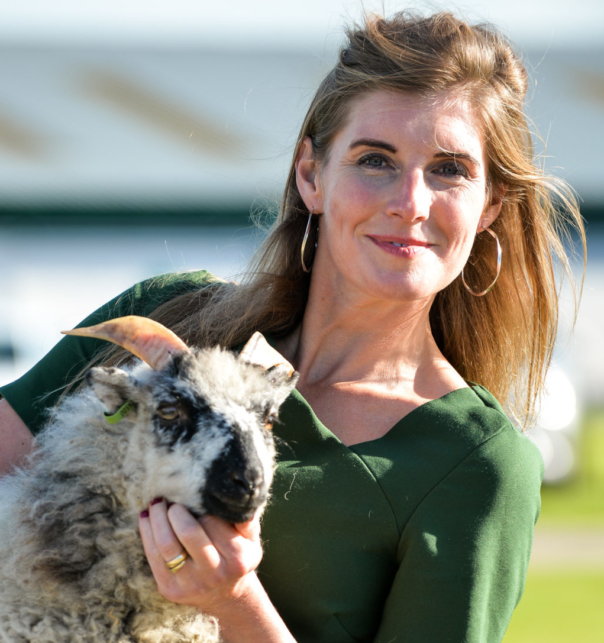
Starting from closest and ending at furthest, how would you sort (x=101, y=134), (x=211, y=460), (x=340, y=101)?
(x=211, y=460) → (x=340, y=101) → (x=101, y=134)

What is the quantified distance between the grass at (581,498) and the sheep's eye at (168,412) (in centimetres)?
921

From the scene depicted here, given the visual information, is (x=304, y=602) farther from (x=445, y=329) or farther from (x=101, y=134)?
(x=101, y=134)

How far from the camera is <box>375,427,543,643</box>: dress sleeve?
2490 millimetres

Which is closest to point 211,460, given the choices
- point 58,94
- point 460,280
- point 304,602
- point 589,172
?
point 304,602

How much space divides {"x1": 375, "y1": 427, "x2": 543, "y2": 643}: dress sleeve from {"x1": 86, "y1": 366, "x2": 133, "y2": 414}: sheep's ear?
104 cm

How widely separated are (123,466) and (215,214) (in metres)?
18.0

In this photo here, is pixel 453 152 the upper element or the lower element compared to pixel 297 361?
upper

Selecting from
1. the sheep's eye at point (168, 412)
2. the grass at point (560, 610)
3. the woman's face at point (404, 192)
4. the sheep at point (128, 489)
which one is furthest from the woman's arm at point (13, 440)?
the grass at point (560, 610)

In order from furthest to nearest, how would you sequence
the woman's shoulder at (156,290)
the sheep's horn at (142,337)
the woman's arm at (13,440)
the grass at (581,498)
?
1. the grass at (581,498)
2. the woman's shoulder at (156,290)
3. the woman's arm at (13,440)
4. the sheep's horn at (142,337)

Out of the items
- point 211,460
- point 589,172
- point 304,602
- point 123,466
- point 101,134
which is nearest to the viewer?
point 211,460

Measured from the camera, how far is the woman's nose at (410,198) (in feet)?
8.71

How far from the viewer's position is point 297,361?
3.07 m

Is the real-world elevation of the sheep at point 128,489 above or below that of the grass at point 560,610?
above

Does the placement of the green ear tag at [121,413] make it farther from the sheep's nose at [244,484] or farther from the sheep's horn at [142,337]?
the sheep's nose at [244,484]
